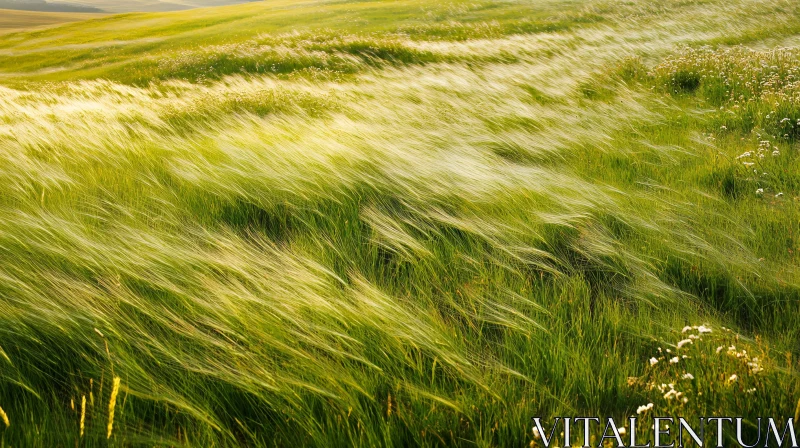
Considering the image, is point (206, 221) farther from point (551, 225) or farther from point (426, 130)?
point (426, 130)

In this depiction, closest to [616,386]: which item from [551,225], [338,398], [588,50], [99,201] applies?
[338,398]

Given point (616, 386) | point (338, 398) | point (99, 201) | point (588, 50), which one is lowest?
point (616, 386)

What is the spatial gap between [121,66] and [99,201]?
20281 mm

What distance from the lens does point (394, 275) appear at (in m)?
2.25

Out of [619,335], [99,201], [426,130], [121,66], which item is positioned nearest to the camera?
[619,335]

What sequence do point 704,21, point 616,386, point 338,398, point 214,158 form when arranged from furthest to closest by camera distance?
point 704,21 < point 214,158 < point 616,386 < point 338,398

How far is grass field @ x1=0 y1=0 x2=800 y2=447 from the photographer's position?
1455 millimetres

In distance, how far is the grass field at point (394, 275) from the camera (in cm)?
146

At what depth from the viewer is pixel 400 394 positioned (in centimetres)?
149

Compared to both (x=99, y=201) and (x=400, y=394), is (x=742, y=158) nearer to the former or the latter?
(x=400, y=394)

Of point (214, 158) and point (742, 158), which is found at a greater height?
point (214, 158)

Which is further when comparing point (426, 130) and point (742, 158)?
point (426, 130)

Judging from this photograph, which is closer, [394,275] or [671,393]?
[671,393]

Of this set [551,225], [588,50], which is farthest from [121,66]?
[551,225]
